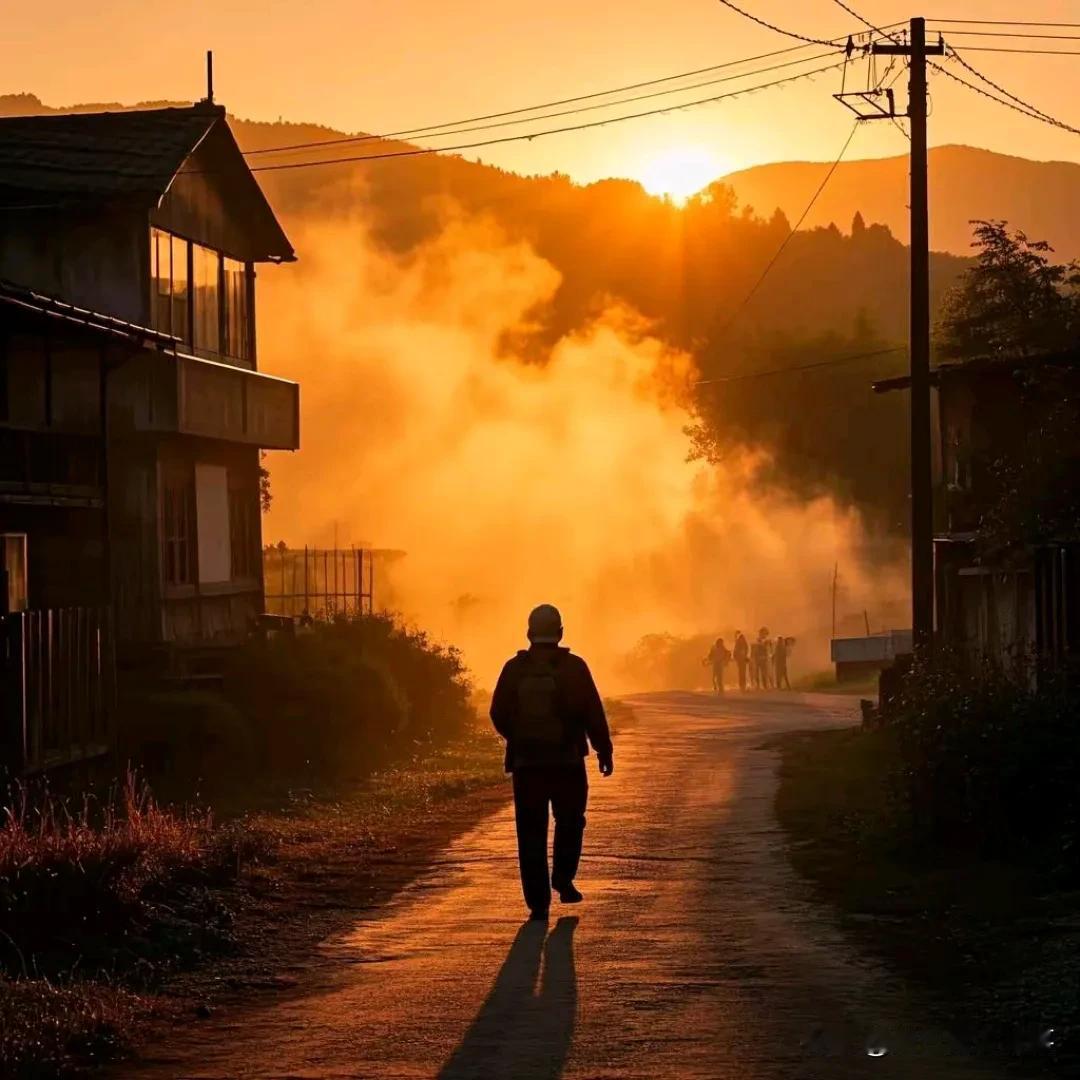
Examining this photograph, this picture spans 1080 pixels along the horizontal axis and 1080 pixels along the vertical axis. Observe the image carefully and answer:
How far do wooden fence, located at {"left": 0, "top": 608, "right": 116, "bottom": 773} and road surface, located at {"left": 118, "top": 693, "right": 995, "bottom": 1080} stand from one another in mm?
4820

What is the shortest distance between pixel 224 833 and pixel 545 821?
439 centimetres

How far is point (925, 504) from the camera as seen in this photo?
28859mm

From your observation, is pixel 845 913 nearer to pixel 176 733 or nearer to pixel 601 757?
pixel 601 757

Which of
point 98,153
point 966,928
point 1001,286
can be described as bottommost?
point 966,928

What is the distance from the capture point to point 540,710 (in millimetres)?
13000

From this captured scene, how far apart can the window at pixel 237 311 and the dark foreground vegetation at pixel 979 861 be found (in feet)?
53.9

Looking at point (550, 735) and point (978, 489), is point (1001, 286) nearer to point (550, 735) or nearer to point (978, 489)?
point (978, 489)

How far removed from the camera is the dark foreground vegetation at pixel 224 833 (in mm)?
10369

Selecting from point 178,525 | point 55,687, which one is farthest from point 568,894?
point 178,525

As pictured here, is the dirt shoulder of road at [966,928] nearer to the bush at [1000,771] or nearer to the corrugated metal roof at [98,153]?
the bush at [1000,771]

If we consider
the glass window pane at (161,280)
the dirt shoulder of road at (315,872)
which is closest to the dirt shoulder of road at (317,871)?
the dirt shoulder of road at (315,872)

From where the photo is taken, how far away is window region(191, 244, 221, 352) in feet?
103

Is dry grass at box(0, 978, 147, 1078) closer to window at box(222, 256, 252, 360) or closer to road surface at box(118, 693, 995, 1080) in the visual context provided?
road surface at box(118, 693, 995, 1080)

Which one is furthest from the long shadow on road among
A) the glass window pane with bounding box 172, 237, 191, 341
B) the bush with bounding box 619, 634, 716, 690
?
the bush with bounding box 619, 634, 716, 690
